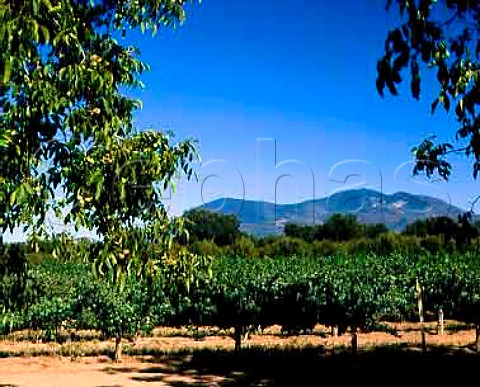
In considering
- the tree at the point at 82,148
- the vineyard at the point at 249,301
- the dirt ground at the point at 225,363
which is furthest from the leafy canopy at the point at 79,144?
the vineyard at the point at 249,301

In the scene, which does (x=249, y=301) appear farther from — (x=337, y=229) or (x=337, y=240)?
(x=337, y=229)

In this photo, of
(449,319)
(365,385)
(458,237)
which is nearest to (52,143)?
(458,237)

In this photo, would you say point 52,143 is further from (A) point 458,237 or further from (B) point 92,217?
(A) point 458,237

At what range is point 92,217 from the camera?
4902 mm

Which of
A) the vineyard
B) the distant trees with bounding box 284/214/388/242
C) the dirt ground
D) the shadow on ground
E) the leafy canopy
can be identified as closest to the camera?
the leafy canopy

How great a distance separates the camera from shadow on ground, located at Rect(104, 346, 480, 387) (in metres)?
17.0

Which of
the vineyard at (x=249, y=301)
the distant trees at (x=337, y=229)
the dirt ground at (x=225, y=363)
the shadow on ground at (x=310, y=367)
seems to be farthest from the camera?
the distant trees at (x=337, y=229)

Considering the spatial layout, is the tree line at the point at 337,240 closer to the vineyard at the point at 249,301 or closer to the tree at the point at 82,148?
the tree at the point at 82,148

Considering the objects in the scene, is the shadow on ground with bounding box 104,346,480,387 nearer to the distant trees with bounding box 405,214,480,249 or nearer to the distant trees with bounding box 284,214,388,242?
the distant trees with bounding box 405,214,480,249

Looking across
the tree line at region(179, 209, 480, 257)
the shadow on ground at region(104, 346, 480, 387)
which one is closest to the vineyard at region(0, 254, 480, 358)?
the shadow on ground at region(104, 346, 480, 387)

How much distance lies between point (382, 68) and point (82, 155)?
2.37 metres

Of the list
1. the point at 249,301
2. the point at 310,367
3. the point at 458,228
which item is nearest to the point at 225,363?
the point at 310,367

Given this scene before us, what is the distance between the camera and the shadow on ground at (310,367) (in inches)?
670

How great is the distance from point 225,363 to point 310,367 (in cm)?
328
